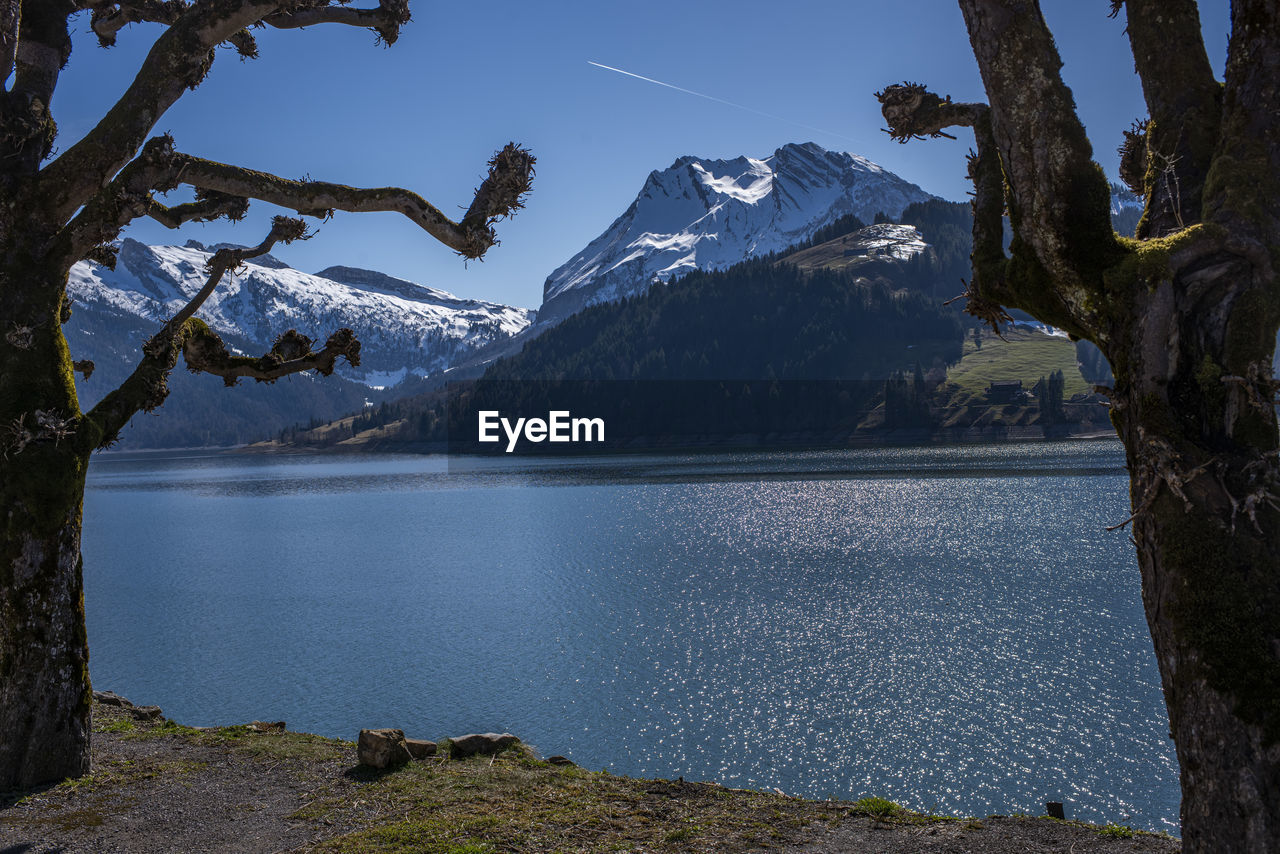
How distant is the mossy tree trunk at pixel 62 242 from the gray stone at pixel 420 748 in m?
4.85

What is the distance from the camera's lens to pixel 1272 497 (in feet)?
21.1

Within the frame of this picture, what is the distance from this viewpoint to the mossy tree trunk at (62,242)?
11656 millimetres

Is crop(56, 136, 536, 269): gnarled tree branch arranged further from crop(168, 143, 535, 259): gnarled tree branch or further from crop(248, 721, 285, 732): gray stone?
crop(248, 721, 285, 732): gray stone

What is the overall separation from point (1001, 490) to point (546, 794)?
282 feet

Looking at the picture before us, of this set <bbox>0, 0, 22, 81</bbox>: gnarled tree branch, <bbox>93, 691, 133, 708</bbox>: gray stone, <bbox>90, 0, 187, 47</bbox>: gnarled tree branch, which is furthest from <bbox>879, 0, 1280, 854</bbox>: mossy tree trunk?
<bbox>93, 691, 133, 708</bbox>: gray stone

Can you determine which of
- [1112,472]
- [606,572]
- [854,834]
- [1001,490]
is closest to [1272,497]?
[854,834]

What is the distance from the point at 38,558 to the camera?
11781 millimetres

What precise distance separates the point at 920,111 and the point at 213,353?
12562 mm

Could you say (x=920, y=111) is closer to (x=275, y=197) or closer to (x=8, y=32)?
(x=275, y=197)

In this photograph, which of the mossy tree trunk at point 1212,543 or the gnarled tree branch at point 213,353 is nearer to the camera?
the mossy tree trunk at point 1212,543

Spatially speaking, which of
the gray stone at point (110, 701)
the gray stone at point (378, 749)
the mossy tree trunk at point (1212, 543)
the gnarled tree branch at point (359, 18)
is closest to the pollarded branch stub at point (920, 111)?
the mossy tree trunk at point (1212, 543)

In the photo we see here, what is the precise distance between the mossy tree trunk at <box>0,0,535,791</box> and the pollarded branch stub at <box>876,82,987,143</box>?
5.64m

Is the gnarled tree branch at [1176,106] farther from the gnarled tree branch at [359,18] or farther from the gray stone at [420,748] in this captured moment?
the gray stone at [420,748]

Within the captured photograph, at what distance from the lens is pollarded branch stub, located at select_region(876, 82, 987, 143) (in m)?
8.95
